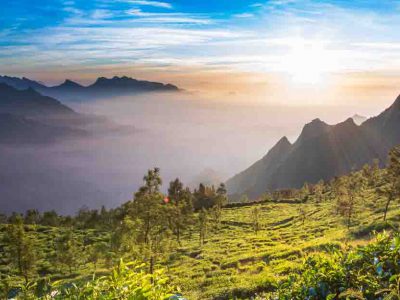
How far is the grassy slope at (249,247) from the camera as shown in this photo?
29464 mm

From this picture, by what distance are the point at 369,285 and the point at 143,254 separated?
29.7 m

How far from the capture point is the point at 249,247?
63969 mm

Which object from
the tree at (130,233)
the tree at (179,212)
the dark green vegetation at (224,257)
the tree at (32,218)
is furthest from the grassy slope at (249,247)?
the tree at (32,218)

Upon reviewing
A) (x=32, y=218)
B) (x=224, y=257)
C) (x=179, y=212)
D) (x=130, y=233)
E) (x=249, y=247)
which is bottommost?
(x=32, y=218)

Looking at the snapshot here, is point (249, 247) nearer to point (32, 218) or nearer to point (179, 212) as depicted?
point (179, 212)

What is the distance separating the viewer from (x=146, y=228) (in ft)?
119

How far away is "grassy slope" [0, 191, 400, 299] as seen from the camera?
96.7ft

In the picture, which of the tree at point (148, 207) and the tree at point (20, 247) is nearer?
the tree at point (148, 207)

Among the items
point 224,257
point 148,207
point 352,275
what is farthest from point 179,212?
point 352,275

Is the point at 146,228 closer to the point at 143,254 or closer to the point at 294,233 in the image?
the point at 143,254

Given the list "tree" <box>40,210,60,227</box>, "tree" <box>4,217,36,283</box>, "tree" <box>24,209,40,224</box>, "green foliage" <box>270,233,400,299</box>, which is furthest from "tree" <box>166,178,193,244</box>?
"tree" <box>24,209,40,224</box>

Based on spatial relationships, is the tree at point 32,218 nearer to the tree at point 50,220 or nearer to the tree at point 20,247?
the tree at point 50,220

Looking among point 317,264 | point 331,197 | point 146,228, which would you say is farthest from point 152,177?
point 331,197

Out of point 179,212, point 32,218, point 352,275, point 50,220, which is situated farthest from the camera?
point 32,218
